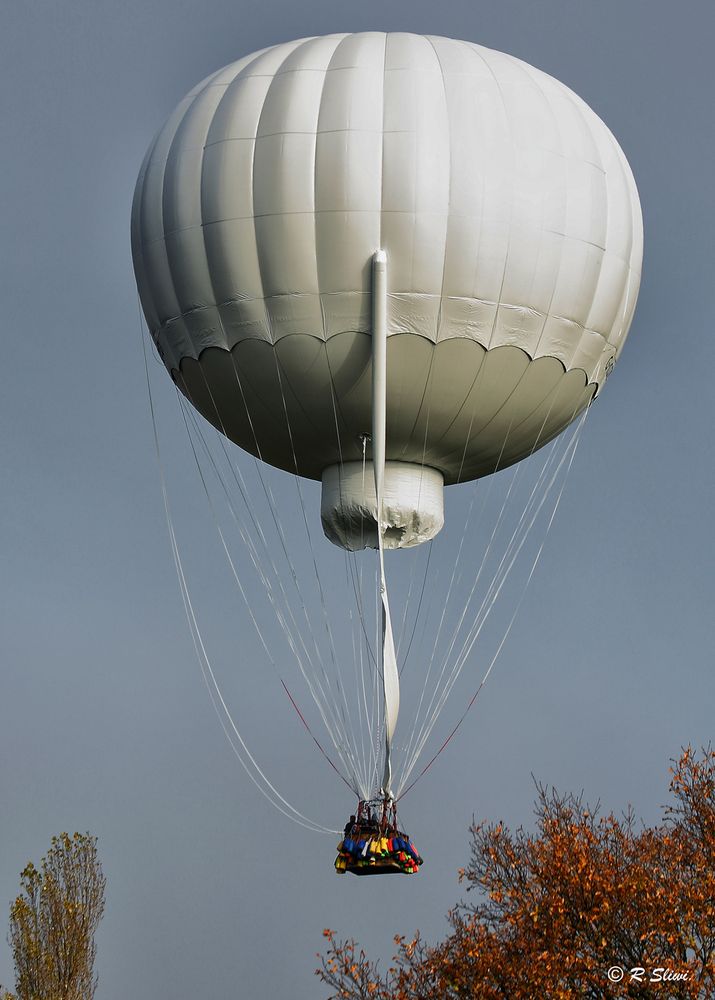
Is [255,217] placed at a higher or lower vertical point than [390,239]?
higher

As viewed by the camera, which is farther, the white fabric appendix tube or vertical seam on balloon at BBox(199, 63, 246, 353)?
vertical seam on balloon at BBox(199, 63, 246, 353)

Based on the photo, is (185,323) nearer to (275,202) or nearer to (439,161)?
(275,202)

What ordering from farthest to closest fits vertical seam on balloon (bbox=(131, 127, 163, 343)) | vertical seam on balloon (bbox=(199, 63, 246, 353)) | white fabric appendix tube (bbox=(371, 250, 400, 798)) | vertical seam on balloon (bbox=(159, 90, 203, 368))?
vertical seam on balloon (bbox=(131, 127, 163, 343))
vertical seam on balloon (bbox=(159, 90, 203, 368))
vertical seam on balloon (bbox=(199, 63, 246, 353))
white fabric appendix tube (bbox=(371, 250, 400, 798))

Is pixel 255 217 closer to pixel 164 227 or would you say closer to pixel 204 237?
pixel 204 237

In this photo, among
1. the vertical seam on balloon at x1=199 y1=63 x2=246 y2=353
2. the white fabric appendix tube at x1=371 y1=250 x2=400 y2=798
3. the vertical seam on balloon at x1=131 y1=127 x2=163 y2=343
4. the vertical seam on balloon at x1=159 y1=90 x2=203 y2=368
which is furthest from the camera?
the vertical seam on balloon at x1=131 y1=127 x2=163 y2=343

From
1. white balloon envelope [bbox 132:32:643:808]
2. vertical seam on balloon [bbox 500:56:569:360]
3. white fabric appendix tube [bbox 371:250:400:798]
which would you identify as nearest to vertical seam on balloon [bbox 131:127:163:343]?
white balloon envelope [bbox 132:32:643:808]

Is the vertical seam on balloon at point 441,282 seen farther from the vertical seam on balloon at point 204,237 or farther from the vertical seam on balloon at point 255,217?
the vertical seam on balloon at point 204,237

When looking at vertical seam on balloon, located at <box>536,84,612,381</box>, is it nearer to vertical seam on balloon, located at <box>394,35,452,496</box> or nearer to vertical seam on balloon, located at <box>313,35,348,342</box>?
vertical seam on balloon, located at <box>394,35,452,496</box>

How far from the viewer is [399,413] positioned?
1961cm

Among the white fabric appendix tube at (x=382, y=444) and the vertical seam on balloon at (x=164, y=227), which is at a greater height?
the vertical seam on balloon at (x=164, y=227)

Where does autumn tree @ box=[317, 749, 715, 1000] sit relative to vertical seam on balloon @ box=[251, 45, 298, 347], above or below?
below

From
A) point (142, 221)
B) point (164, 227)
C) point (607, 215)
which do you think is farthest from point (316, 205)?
point (607, 215)

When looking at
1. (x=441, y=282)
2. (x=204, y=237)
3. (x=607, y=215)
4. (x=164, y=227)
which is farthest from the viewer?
(x=607, y=215)

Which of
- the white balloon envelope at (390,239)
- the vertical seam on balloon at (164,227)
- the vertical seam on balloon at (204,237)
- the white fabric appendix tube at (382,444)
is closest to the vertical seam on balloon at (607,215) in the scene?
the white balloon envelope at (390,239)
